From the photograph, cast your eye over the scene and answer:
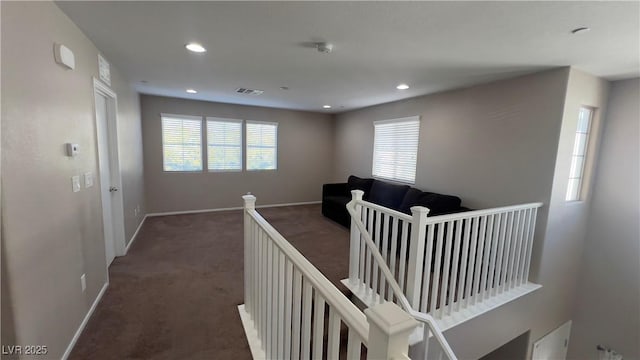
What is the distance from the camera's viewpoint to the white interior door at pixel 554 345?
3293mm

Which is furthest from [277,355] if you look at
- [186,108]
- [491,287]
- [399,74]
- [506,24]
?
[186,108]

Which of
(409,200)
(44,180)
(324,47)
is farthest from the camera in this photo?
(409,200)

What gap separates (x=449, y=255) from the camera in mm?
2352

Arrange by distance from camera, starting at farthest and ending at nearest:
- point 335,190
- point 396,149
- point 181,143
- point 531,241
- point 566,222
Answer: point 335,190 → point 181,143 → point 396,149 → point 566,222 → point 531,241

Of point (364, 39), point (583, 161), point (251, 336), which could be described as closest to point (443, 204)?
point (583, 161)

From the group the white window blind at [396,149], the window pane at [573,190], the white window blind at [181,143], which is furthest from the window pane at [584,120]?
the white window blind at [181,143]

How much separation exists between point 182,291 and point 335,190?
386 cm

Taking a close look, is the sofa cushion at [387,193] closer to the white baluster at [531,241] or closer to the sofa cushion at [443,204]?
the sofa cushion at [443,204]

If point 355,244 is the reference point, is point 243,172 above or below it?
above

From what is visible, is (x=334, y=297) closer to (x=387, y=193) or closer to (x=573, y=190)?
(x=573, y=190)

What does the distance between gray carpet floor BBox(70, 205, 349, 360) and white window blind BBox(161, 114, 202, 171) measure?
1263 millimetres

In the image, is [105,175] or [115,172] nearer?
[105,175]

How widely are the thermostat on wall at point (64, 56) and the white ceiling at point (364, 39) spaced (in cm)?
27

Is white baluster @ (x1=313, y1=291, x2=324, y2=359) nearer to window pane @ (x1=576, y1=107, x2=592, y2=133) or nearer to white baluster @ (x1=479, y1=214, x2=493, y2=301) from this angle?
white baluster @ (x1=479, y1=214, x2=493, y2=301)
